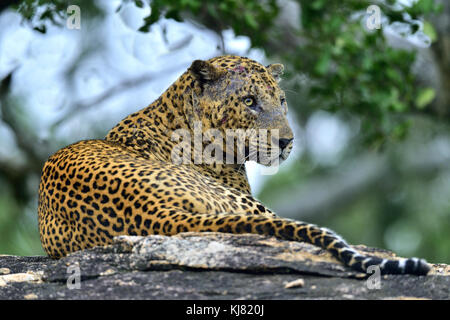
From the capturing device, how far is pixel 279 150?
7.35 metres

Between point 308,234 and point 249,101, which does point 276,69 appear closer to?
point 249,101

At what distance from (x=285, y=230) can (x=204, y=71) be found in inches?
98.5

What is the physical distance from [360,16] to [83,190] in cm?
1128

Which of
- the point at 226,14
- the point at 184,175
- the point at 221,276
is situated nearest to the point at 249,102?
the point at 184,175

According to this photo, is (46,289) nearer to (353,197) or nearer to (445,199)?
(353,197)

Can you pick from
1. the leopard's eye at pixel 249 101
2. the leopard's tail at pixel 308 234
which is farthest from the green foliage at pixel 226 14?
the leopard's tail at pixel 308 234

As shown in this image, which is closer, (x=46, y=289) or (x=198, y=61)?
(x=46, y=289)

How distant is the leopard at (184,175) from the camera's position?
18.7ft

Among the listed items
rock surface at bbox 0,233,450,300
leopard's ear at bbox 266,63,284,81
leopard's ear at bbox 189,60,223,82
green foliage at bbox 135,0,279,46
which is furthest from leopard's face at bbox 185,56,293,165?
green foliage at bbox 135,0,279,46

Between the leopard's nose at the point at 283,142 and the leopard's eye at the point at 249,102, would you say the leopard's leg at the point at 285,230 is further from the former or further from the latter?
the leopard's eye at the point at 249,102

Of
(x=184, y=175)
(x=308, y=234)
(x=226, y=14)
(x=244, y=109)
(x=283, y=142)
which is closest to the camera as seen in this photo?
(x=308, y=234)

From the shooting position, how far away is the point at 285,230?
561 cm

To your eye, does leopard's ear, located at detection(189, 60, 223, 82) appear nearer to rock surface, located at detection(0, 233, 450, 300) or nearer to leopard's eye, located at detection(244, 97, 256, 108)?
leopard's eye, located at detection(244, 97, 256, 108)
